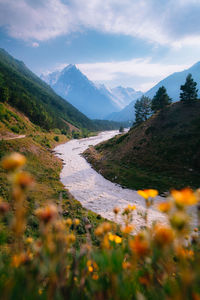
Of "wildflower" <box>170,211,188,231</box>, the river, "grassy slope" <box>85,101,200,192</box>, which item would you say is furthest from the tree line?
"wildflower" <box>170,211,188,231</box>

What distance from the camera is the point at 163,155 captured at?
70.9 ft

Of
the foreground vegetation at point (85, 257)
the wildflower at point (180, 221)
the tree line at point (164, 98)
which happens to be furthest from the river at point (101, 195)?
the tree line at point (164, 98)

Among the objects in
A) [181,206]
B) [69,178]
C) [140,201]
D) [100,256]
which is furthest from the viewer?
[69,178]

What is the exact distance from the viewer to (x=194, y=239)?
187 centimetres

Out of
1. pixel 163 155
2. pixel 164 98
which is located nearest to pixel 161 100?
pixel 164 98

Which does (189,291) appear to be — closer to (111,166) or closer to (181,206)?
(181,206)

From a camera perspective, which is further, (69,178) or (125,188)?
(69,178)

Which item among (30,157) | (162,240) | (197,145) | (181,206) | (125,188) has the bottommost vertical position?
(125,188)

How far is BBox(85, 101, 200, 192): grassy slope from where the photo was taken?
1730cm

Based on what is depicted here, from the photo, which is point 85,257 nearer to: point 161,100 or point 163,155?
point 163,155

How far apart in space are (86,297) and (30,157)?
2221 cm

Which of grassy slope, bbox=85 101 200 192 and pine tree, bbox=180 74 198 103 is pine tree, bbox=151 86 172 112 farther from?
pine tree, bbox=180 74 198 103

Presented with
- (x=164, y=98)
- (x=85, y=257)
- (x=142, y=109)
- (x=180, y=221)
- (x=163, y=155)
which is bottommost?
(x=163, y=155)

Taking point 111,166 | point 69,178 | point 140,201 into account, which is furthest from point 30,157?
point 140,201
